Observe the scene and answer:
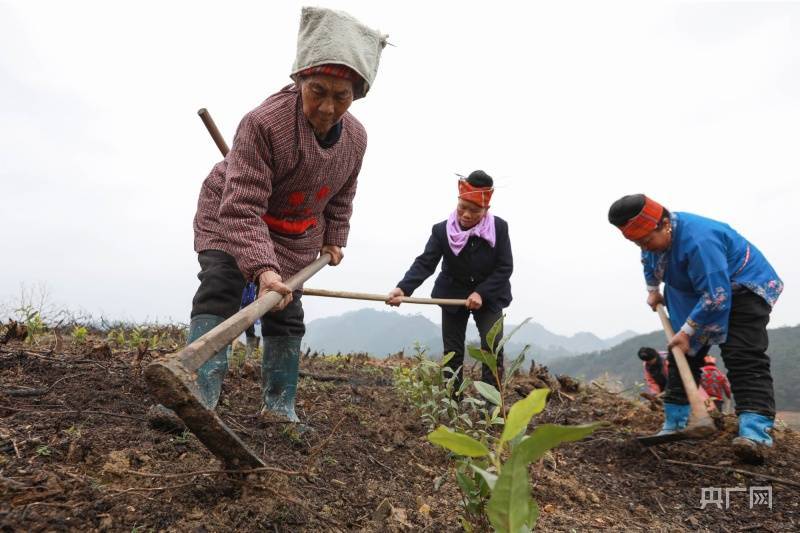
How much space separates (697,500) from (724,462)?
22.9 inches

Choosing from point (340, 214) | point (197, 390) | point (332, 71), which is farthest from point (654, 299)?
point (197, 390)

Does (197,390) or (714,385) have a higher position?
(197,390)

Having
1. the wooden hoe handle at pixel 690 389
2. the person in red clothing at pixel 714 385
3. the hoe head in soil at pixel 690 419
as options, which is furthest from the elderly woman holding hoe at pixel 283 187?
the person in red clothing at pixel 714 385

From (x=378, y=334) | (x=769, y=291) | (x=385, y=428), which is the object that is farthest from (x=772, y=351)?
(x=378, y=334)

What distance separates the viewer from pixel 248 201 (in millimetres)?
2211

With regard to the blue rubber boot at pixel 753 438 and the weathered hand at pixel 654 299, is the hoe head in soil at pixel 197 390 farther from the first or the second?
the weathered hand at pixel 654 299

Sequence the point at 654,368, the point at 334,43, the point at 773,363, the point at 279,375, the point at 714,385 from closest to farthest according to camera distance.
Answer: the point at 334,43, the point at 279,375, the point at 714,385, the point at 654,368, the point at 773,363

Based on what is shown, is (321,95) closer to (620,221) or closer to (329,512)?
(329,512)

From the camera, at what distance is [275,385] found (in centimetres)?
271

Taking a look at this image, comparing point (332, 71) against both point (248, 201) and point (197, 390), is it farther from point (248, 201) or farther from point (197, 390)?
point (197, 390)

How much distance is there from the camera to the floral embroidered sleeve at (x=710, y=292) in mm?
3203

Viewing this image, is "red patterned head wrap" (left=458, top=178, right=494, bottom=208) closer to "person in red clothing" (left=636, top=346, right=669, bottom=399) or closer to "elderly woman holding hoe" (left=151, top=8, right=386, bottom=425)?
"elderly woman holding hoe" (left=151, top=8, right=386, bottom=425)

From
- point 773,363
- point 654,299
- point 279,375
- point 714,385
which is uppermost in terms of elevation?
point 654,299

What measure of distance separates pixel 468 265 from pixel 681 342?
5.28 ft
